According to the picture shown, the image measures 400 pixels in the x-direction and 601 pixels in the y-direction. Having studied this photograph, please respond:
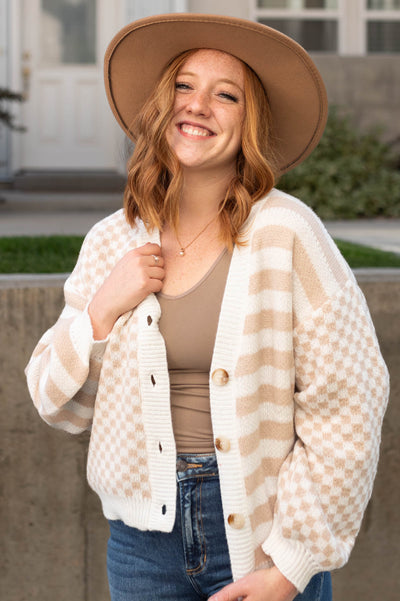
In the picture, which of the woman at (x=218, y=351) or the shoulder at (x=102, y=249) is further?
the shoulder at (x=102, y=249)

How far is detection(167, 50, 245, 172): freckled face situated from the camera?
179 centimetres

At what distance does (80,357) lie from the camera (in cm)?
177

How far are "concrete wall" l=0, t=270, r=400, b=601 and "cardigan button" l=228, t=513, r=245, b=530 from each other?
4.37 ft

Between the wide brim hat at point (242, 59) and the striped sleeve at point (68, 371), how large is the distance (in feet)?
1.68

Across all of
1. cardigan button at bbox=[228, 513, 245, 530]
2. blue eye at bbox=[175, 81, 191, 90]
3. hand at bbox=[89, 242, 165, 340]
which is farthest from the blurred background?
cardigan button at bbox=[228, 513, 245, 530]

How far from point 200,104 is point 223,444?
66 centimetres

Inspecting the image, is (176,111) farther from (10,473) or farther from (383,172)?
(383,172)

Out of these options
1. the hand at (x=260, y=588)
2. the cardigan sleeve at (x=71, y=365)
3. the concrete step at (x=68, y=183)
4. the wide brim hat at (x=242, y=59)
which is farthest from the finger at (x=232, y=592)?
the concrete step at (x=68, y=183)

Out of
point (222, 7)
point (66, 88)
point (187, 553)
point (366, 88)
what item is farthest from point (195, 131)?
point (222, 7)

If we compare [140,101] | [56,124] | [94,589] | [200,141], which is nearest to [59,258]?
[94,589]

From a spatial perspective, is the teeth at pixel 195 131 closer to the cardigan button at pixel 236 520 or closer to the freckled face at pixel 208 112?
the freckled face at pixel 208 112

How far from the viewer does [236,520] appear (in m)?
1.72

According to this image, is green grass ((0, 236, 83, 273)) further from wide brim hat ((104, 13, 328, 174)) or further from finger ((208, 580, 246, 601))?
finger ((208, 580, 246, 601))

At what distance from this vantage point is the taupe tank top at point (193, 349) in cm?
176
